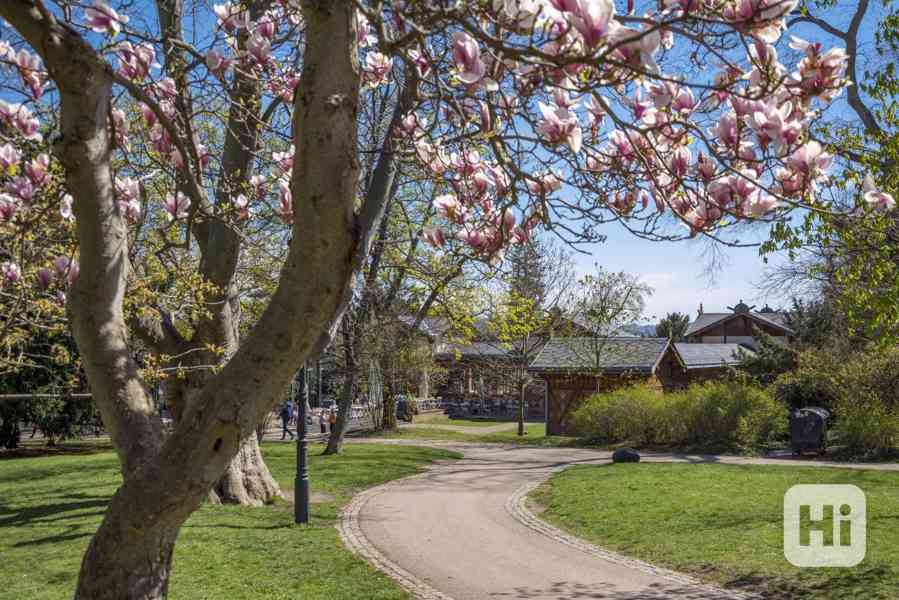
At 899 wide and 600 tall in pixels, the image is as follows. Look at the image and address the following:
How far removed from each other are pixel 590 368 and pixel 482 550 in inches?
814

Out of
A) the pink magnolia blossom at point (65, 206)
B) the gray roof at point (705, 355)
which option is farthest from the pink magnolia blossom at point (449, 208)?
the gray roof at point (705, 355)

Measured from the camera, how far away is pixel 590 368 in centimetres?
2975

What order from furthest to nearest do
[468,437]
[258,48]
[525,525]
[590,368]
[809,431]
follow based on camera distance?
[590,368] < [468,437] < [809,431] < [525,525] < [258,48]

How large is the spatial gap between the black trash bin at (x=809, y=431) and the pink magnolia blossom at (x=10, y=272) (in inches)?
763

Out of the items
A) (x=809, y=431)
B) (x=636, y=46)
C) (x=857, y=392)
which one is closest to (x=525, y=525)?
(x=636, y=46)

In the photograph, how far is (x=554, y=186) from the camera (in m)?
4.30

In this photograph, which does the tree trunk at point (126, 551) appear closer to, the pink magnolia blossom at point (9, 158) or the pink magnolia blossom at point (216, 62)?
the pink magnolia blossom at point (9, 158)

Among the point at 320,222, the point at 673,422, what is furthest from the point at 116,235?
the point at 673,422

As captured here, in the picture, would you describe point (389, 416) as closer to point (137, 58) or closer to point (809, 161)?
point (137, 58)

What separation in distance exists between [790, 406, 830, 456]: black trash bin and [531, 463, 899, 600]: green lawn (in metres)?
3.17

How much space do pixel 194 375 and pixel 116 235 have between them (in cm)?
837

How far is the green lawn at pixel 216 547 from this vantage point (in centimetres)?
777

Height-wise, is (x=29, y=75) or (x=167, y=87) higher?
(x=167, y=87)

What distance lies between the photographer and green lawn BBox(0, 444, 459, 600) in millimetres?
7773
